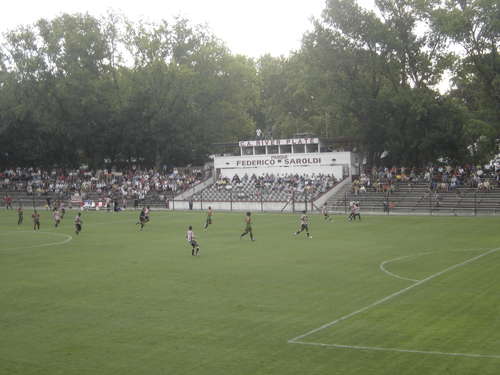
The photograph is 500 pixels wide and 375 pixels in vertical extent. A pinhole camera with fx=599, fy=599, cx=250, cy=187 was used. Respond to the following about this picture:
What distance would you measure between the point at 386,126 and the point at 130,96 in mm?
33526

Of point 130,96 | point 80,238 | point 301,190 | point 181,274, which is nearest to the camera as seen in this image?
point 181,274

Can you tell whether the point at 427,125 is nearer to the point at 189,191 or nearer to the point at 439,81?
the point at 439,81

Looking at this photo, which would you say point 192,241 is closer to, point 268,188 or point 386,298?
point 386,298

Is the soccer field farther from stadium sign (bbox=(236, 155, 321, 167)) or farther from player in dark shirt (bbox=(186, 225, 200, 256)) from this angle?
stadium sign (bbox=(236, 155, 321, 167))

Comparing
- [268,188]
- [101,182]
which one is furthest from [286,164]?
[101,182]

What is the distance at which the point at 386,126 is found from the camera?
2527 inches

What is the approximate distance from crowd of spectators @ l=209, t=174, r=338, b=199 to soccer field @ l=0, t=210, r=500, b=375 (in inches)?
1038

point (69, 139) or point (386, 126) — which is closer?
point (386, 126)

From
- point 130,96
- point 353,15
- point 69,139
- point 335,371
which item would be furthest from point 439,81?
point 335,371

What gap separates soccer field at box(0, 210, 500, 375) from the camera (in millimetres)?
13117

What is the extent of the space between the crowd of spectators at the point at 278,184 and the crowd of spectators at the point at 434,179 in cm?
348

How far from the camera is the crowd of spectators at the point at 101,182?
228 feet

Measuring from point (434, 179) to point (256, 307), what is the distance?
43.9 m

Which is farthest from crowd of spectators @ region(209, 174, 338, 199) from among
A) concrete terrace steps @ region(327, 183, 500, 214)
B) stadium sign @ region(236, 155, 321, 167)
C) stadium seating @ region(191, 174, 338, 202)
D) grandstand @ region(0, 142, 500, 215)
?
concrete terrace steps @ region(327, 183, 500, 214)
